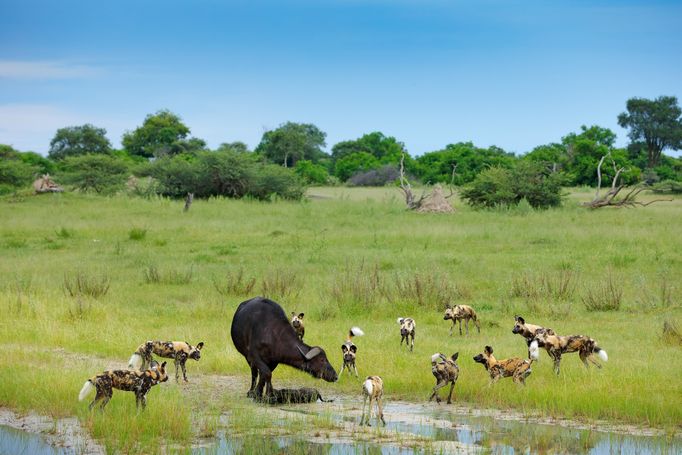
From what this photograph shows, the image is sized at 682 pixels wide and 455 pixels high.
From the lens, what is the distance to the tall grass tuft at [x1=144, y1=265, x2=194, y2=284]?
19047 mm

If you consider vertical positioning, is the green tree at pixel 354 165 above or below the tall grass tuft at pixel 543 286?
above

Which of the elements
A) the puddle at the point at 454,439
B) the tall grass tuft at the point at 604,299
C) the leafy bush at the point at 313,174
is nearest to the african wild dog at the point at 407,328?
the puddle at the point at 454,439

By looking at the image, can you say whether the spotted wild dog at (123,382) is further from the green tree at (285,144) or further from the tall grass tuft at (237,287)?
the green tree at (285,144)

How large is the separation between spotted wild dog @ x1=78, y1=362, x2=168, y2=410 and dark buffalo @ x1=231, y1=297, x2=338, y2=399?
3.96 ft

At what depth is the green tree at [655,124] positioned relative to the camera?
78688 mm

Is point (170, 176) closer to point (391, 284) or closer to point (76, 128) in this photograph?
point (391, 284)

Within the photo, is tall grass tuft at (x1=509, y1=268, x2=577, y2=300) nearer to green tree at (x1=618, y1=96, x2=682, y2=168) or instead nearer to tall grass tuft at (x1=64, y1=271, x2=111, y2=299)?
tall grass tuft at (x1=64, y1=271, x2=111, y2=299)

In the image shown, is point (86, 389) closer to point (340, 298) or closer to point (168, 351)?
point (168, 351)

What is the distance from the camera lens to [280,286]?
56.4 feet

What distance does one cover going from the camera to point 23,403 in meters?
9.99

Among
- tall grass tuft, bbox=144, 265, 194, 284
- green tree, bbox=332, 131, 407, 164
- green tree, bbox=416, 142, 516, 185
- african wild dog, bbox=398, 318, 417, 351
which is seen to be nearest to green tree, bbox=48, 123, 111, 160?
green tree, bbox=332, 131, 407, 164

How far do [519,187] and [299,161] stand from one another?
35739 millimetres

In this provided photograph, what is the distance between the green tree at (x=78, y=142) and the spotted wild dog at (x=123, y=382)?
76260 mm

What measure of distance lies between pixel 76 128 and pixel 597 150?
5001 cm
